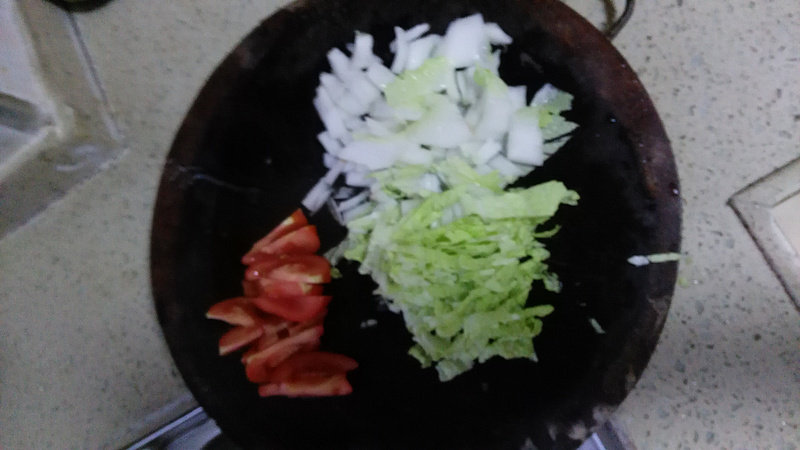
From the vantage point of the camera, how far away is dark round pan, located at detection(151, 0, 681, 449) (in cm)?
73

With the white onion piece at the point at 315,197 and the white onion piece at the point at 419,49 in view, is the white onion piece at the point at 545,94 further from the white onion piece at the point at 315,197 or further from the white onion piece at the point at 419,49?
the white onion piece at the point at 315,197

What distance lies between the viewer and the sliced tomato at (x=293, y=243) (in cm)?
77

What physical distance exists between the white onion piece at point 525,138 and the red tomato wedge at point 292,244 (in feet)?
0.94

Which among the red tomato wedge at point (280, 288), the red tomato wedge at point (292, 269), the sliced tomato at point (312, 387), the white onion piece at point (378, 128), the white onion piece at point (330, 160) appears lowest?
the sliced tomato at point (312, 387)

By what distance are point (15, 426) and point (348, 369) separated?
0.61 m

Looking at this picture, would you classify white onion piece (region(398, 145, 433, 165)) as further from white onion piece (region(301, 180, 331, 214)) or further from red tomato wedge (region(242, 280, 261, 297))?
red tomato wedge (region(242, 280, 261, 297))

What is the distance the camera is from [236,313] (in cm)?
76

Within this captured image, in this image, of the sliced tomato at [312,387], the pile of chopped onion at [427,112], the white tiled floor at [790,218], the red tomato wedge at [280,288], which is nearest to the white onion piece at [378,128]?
the pile of chopped onion at [427,112]

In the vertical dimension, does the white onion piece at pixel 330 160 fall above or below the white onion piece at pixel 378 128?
below

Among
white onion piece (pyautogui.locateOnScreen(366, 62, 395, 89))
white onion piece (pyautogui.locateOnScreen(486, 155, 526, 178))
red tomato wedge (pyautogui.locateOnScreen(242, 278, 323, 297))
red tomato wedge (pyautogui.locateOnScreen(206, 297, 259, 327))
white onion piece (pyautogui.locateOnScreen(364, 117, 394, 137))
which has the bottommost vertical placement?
red tomato wedge (pyautogui.locateOnScreen(206, 297, 259, 327))

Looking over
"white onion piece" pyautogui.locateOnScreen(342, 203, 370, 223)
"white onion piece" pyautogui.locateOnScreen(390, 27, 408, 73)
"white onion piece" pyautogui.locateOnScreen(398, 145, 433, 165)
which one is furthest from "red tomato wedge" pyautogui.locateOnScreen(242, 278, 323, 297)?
"white onion piece" pyautogui.locateOnScreen(390, 27, 408, 73)

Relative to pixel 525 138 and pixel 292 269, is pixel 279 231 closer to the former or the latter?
pixel 292 269

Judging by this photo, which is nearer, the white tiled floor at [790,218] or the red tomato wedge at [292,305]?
the red tomato wedge at [292,305]

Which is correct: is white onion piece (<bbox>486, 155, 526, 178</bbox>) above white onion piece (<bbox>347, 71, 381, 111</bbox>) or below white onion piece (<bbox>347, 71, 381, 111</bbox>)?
below
